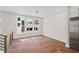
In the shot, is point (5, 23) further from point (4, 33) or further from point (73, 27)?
point (73, 27)

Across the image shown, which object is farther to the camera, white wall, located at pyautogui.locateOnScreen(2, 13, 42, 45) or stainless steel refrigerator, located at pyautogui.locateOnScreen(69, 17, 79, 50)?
stainless steel refrigerator, located at pyautogui.locateOnScreen(69, 17, 79, 50)

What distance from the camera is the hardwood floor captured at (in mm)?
1757

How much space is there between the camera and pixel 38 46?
1.85 m

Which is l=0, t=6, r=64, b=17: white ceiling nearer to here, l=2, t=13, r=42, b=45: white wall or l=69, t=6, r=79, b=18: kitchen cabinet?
l=2, t=13, r=42, b=45: white wall

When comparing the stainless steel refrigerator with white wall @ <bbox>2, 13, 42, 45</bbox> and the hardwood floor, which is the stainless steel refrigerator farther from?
white wall @ <bbox>2, 13, 42, 45</bbox>

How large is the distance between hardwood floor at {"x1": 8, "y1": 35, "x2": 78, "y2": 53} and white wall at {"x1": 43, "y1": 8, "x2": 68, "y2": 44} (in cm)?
13

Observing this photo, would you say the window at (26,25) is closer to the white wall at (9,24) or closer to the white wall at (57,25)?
the white wall at (9,24)

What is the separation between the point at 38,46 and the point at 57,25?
66cm

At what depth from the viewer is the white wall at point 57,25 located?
5.89ft

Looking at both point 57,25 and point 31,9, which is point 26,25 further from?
point 57,25

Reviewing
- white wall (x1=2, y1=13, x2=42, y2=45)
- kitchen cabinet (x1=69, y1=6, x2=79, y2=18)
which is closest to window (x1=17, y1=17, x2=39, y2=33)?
white wall (x1=2, y1=13, x2=42, y2=45)

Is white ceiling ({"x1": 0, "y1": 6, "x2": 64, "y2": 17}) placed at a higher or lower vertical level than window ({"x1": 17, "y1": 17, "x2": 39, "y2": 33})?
higher

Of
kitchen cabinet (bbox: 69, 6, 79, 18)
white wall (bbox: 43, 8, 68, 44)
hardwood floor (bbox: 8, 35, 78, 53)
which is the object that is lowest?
hardwood floor (bbox: 8, 35, 78, 53)
